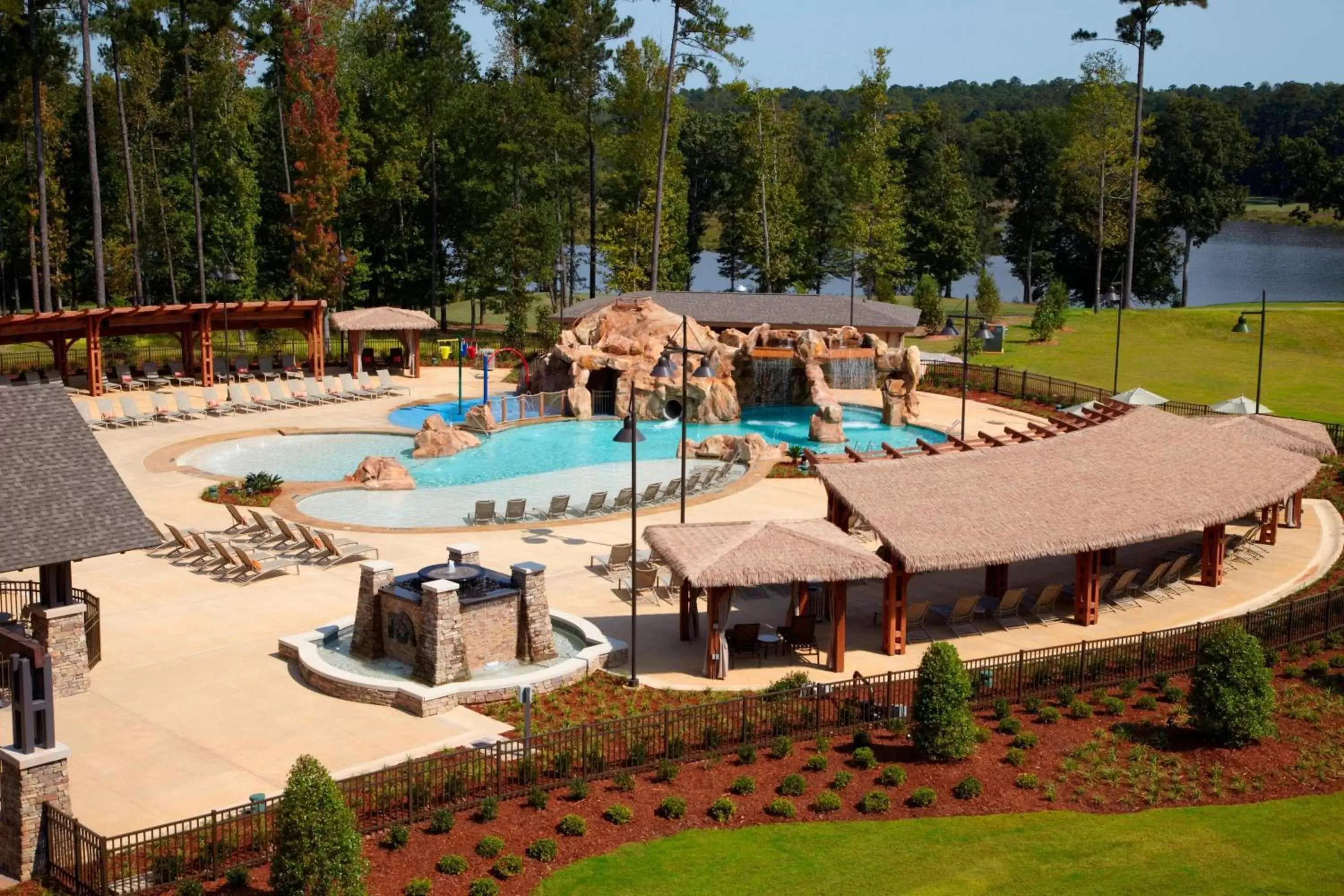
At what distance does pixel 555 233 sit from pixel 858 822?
185 feet

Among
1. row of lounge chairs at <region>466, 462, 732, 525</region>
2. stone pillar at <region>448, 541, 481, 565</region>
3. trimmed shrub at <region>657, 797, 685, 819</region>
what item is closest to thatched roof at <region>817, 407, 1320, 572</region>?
stone pillar at <region>448, 541, 481, 565</region>

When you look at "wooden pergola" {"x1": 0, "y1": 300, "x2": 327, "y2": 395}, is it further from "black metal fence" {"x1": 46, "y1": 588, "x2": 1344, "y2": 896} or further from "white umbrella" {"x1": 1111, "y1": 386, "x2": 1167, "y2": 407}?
"black metal fence" {"x1": 46, "y1": 588, "x2": 1344, "y2": 896}

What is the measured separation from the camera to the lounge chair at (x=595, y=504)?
1316 inches

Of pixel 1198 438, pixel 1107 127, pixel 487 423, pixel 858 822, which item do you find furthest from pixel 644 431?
pixel 1107 127

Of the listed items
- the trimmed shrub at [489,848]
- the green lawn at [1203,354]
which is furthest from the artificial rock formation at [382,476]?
the green lawn at [1203,354]

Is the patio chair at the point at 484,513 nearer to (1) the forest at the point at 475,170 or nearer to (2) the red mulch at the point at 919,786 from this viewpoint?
(2) the red mulch at the point at 919,786

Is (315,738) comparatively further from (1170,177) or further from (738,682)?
(1170,177)

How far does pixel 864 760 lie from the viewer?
19.5 m

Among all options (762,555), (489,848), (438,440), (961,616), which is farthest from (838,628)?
(438,440)

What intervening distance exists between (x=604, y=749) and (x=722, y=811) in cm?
217

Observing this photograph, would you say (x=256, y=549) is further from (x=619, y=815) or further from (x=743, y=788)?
(x=743, y=788)

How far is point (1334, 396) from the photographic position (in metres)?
52.0

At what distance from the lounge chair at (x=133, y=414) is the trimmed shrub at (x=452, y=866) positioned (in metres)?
33.3

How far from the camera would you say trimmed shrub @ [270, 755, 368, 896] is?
Answer: 14641 millimetres
